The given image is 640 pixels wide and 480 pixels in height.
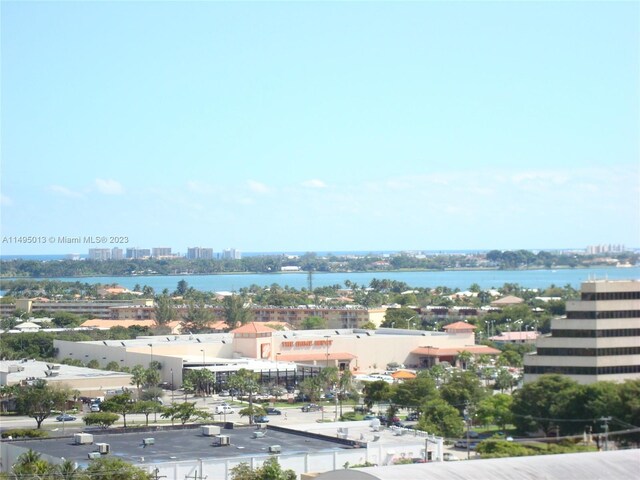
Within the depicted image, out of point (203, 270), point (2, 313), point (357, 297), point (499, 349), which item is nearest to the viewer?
point (499, 349)

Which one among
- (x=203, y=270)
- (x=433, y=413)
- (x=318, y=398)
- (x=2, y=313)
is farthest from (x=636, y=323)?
(x=203, y=270)

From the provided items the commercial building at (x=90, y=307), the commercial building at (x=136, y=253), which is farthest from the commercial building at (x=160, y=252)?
the commercial building at (x=90, y=307)

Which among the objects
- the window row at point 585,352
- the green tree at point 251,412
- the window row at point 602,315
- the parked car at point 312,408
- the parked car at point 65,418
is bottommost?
the parked car at point 312,408

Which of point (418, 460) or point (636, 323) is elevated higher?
point (636, 323)

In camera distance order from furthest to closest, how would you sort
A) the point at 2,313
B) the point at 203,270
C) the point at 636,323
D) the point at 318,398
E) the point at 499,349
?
the point at 203,270 < the point at 2,313 < the point at 499,349 < the point at 318,398 < the point at 636,323

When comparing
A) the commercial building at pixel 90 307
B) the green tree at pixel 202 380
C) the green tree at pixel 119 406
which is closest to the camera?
the green tree at pixel 119 406

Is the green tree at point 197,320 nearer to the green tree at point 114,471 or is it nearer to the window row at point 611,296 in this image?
the window row at point 611,296

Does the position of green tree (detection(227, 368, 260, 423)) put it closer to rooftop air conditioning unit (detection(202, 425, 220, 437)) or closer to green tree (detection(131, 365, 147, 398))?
green tree (detection(131, 365, 147, 398))

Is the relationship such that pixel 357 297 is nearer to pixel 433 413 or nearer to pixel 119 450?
pixel 433 413

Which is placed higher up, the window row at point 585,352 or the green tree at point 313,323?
the window row at point 585,352
